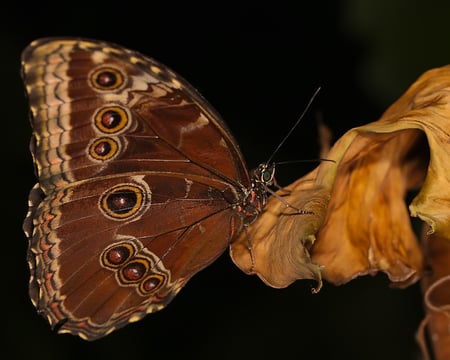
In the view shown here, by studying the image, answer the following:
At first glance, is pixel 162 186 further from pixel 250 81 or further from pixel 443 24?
pixel 443 24

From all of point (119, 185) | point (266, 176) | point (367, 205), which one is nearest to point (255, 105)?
point (266, 176)

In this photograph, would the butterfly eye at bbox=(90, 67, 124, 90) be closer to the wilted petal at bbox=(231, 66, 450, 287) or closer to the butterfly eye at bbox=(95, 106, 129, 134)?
the butterfly eye at bbox=(95, 106, 129, 134)

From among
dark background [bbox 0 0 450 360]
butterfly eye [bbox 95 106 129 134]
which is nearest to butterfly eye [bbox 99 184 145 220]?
butterfly eye [bbox 95 106 129 134]

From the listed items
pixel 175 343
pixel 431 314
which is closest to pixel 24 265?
pixel 175 343

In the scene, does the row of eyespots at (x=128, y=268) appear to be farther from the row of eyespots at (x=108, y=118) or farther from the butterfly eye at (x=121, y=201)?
the row of eyespots at (x=108, y=118)

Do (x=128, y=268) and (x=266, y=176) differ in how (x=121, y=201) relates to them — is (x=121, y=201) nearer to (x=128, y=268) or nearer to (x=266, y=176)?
(x=128, y=268)

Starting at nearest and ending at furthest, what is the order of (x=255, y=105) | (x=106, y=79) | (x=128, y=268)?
(x=106, y=79) → (x=128, y=268) → (x=255, y=105)

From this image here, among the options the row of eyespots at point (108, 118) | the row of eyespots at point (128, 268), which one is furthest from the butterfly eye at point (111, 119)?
the row of eyespots at point (128, 268)
